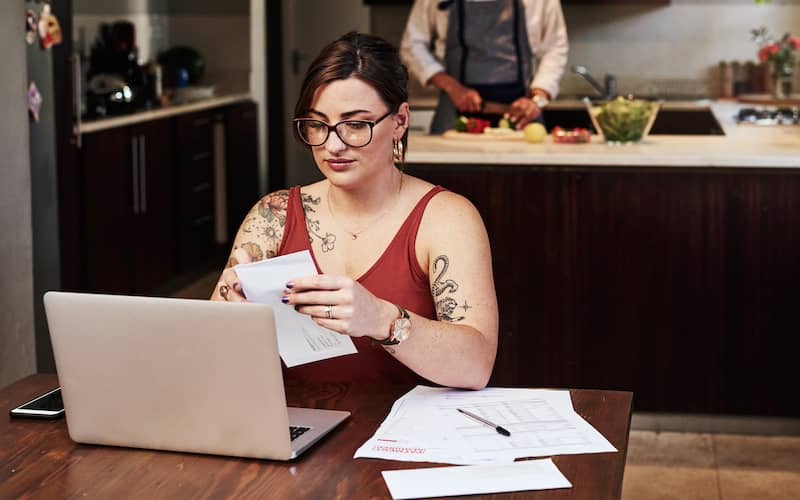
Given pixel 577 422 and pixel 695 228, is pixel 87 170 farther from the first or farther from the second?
pixel 577 422

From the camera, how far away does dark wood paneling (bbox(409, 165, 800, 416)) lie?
3.98 metres

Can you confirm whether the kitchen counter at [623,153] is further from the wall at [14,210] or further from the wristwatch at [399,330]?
the wristwatch at [399,330]

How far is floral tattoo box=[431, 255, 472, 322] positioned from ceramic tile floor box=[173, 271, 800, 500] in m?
1.55

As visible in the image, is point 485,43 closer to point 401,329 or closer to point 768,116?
point 768,116

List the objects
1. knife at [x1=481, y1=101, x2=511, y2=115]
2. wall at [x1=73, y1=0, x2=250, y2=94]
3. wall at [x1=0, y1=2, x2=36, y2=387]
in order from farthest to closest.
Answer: wall at [x1=73, y1=0, x2=250, y2=94] < knife at [x1=481, y1=101, x2=511, y2=115] < wall at [x1=0, y1=2, x2=36, y2=387]

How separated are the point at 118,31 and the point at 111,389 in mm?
4860

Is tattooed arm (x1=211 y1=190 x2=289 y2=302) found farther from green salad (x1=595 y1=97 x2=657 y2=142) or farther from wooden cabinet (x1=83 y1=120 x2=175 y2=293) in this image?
wooden cabinet (x1=83 y1=120 x2=175 y2=293)

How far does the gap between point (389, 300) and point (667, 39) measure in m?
5.33

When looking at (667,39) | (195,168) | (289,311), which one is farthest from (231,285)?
(667,39)

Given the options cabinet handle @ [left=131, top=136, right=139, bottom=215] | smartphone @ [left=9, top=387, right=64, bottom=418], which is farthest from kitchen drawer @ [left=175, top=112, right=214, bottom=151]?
smartphone @ [left=9, top=387, right=64, bottom=418]

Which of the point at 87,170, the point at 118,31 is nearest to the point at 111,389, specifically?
the point at 87,170

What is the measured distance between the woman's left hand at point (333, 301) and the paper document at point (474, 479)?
24 cm

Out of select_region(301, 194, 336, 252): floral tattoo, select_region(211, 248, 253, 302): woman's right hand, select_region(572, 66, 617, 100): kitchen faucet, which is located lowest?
select_region(211, 248, 253, 302): woman's right hand

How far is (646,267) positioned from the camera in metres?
4.03
